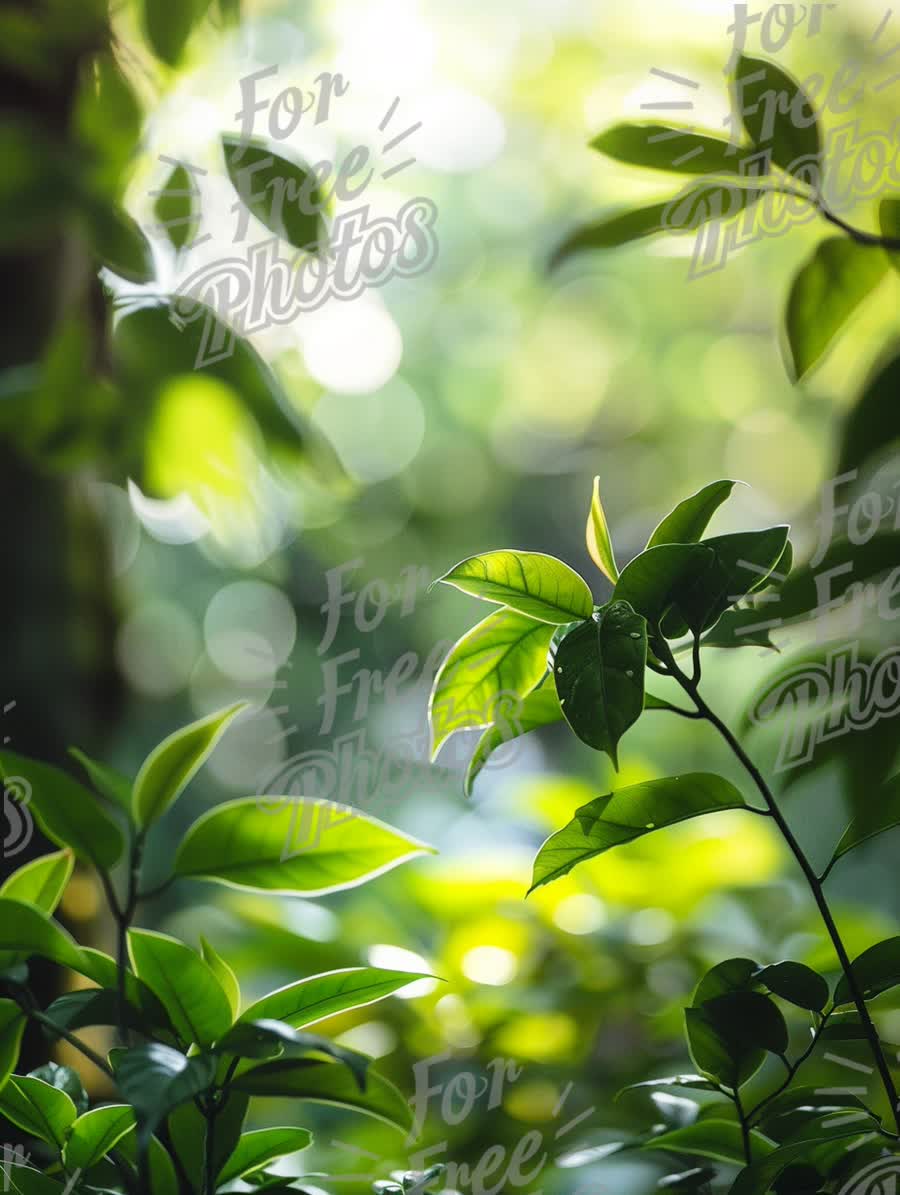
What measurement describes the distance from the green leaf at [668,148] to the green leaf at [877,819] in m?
0.25

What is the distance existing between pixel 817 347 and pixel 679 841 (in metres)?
0.45

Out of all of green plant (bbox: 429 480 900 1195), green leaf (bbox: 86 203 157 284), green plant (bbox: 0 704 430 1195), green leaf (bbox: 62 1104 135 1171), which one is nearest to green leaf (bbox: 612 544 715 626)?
green plant (bbox: 429 480 900 1195)

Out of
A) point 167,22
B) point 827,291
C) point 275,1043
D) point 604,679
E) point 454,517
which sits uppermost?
point 167,22

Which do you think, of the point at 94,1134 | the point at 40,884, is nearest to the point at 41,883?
the point at 40,884

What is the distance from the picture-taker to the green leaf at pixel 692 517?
290 millimetres

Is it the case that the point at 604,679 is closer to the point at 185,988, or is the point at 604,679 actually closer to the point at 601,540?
the point at 601,540

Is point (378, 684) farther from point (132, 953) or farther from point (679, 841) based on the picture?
point (132, 953)

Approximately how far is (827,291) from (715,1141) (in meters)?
0.34

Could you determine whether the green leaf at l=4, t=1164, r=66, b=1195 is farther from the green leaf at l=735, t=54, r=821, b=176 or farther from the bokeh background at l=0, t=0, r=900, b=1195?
the green leaf at l=735, t=54, r=821, b=176

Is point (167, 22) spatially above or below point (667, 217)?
above

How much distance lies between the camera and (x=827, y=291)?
0.40 metres

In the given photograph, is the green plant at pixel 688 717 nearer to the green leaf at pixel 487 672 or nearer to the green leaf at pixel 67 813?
the green leaf at pixel 487 672

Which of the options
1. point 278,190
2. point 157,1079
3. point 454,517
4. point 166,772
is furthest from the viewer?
point 454,517

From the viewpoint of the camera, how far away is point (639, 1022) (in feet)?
1.92
